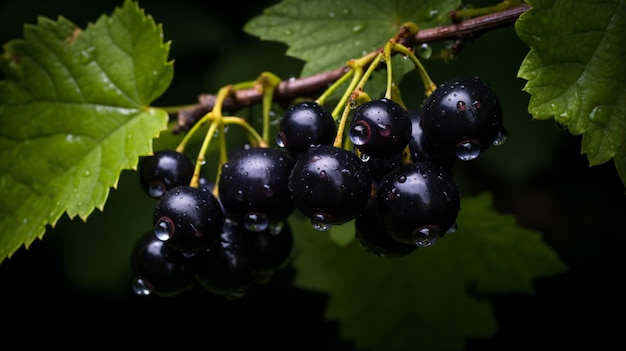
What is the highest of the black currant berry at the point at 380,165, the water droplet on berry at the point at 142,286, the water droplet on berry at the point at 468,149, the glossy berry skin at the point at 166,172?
the water droplet on berry at the point at 468,149

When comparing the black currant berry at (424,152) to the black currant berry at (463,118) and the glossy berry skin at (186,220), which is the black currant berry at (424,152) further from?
the glossy berry skin at (186,220)

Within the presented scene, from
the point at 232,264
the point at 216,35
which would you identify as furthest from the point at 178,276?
the point at 216,35

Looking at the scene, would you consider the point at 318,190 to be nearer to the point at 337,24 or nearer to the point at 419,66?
the point at 419,66

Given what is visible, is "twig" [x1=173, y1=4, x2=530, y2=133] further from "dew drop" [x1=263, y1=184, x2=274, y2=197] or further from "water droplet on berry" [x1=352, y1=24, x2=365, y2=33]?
"dew drop" [x1=263, y1=184, x2=274, y2=197]

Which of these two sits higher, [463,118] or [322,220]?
[463,118]

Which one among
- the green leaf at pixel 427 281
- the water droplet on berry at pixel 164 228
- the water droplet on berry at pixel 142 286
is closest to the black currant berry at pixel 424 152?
the water droplet on berry at pixel 164 228

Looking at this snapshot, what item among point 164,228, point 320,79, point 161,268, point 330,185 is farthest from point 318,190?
point 320,79

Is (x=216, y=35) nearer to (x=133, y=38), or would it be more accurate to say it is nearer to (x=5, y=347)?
(x=133, y=38)

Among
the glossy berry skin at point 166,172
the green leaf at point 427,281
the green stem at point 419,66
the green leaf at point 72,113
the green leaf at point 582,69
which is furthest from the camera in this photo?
the green leaf at point 427,281
